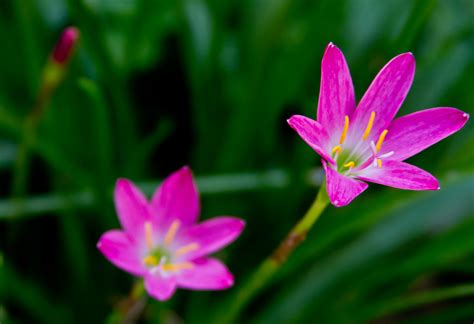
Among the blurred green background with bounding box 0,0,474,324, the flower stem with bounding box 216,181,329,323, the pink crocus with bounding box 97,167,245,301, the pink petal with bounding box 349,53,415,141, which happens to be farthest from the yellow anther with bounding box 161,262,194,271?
the pink petal with bounding box 349,53,415,141

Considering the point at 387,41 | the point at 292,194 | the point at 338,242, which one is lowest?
the point at 338,242

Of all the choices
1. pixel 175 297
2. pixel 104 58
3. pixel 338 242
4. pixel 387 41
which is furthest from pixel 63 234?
pixel 387 41

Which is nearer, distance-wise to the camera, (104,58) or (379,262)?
(104,58)

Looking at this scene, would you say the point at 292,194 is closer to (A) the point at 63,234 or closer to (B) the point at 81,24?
(A) the point at 63,234

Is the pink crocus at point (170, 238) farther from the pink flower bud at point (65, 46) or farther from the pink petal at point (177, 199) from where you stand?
the pink flower bud at point (65, 46)

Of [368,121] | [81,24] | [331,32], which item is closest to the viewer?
[368,121]

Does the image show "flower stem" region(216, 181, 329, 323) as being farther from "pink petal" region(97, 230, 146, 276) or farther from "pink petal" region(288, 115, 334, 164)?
"pink petal" region(97, 230, 146, 276)

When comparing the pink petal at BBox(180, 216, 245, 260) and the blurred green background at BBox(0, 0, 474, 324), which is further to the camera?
the blurred green background at BBox(0, 0, 474, 324)
